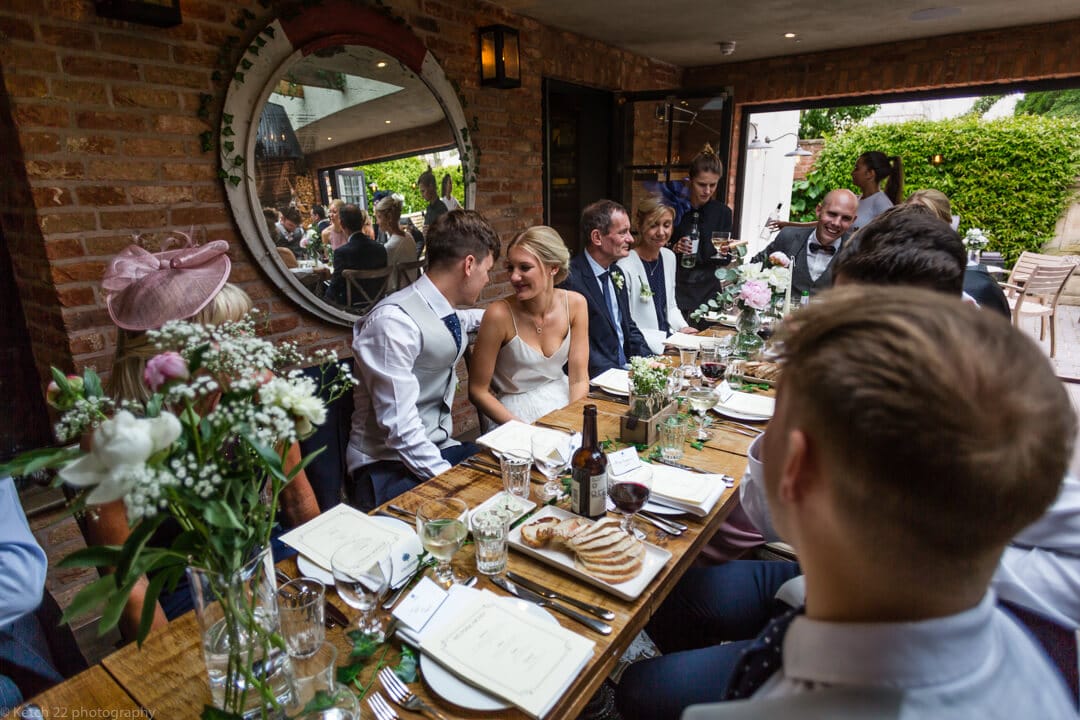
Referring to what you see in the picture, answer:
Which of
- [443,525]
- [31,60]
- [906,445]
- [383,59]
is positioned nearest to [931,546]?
[906,445]

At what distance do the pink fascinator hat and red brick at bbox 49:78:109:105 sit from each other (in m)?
0.92

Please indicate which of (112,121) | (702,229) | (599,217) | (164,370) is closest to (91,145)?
(112,121)

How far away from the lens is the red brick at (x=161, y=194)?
2.25m

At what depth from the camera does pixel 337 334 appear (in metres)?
3.09

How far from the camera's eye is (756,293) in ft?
8.71

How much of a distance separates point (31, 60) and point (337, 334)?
61.8 inches

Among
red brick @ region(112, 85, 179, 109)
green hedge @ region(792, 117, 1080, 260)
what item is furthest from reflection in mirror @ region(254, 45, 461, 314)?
green hedge @ region(792, 117, 1080, 260)

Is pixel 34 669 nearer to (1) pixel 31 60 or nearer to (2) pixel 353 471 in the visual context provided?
(2) pixel 353 471

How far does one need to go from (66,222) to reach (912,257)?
110 inches

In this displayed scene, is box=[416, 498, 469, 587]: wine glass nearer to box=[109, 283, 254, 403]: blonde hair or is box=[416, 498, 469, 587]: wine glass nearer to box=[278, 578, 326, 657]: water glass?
box=[278, 578, 326, 657]: water glass

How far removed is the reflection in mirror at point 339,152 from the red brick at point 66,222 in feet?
2.20

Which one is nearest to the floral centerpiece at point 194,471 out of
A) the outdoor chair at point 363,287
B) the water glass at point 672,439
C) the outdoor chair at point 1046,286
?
the water glass at point 672,439

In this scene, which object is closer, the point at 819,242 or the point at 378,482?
the point at 378,482

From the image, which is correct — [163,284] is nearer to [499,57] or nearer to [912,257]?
[912,257]
